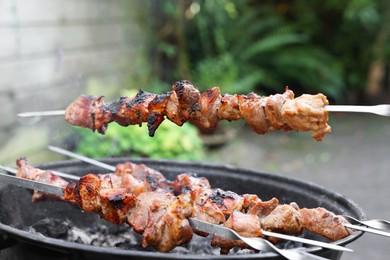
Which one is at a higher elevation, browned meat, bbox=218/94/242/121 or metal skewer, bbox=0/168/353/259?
browned meat, bbox=218/94/242/121

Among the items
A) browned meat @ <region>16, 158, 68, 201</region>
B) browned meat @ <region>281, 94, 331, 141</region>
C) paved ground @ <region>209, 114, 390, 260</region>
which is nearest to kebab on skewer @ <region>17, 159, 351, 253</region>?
browned meat @ <region>16, 158, 68, 201</region>

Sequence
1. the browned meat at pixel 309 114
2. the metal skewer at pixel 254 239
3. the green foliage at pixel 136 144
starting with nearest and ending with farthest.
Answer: the metal skewer at pixel 254 239, the browned meat at pixel 309 114, the green foliage at pixel 136 144

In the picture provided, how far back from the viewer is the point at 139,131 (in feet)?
17.5

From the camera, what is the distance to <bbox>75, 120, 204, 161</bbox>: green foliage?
499 centimetres

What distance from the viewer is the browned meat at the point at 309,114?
70.1 inches

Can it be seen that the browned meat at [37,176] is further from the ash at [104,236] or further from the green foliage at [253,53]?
the green foliage at [253,53]

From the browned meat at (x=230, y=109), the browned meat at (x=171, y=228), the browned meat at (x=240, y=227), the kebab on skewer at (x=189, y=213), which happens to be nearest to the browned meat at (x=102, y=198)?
the kebab on skewer at (x=189, y=213)

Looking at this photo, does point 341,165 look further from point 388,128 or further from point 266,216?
point 266,216

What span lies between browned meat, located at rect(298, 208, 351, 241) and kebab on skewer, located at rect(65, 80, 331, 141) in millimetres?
319

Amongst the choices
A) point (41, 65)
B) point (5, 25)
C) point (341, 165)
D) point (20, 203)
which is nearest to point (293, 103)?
point (20, 203)

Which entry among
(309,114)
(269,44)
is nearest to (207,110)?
(309,114)

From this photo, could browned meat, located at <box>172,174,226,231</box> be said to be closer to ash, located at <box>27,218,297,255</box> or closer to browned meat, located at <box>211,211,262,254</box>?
browned meat, located at <box>211,211,262,254</box>

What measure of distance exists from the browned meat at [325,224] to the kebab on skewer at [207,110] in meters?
0.32

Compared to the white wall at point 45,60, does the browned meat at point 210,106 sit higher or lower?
lower
